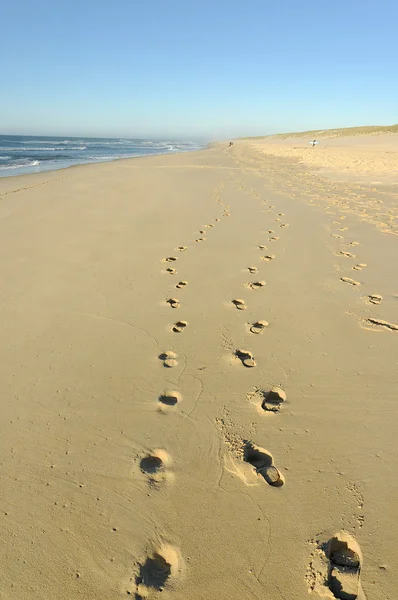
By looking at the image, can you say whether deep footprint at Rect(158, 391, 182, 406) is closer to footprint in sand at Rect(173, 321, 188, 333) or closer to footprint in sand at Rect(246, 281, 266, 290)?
footprint in sand at Rect(173, 321, 188, 333)

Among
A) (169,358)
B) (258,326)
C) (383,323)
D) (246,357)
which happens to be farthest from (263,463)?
(383,323)

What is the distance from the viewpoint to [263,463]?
2010 millimetres

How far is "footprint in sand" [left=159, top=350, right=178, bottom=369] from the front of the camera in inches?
110

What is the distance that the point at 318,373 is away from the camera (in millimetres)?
2709

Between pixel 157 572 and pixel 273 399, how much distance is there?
4.20 ft

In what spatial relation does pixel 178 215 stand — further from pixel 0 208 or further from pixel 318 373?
pixel 318 373

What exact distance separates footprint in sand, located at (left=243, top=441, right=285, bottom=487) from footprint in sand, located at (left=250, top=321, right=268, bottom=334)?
4.23 ft

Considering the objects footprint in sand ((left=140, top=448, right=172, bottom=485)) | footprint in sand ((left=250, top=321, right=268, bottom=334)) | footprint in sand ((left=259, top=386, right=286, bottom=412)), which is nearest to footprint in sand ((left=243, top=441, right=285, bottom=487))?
footprint in sand ((left=259, top=386, right=286, bottom=412))

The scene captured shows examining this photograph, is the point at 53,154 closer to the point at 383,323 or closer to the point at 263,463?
the point at 383,323

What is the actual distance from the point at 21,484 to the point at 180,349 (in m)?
1.49

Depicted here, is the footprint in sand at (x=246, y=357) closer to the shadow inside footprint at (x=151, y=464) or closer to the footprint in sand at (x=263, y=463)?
the footprint in sand at (x=263, y=463)

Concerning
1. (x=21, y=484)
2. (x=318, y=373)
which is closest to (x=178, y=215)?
(x=318, y=373)

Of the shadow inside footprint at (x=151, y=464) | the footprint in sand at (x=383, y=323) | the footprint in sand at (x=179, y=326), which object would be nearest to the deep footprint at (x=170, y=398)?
the shadow inside footprint at (x=151, y=464)

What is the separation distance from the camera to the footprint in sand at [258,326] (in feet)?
10.7
